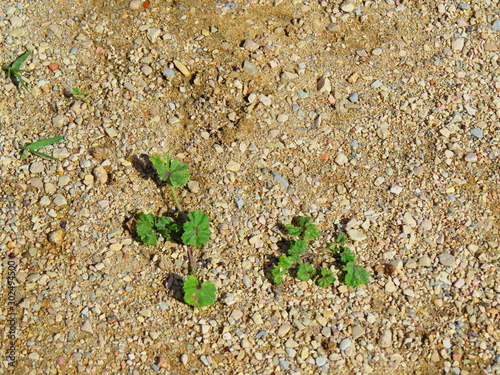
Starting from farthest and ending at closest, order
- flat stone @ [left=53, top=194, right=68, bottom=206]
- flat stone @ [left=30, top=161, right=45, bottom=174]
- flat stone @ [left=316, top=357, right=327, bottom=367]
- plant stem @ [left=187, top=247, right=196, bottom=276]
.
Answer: flat stone @ [left=30, top=161, right=45, bottom=174] < flat stone @ [left=53, top=194, right=68, bottom=206] < plant stem @ [left=187, top=247, right=196, bottom=276] < flat stone @ [left=316, top=357, right=327, bottom=367]

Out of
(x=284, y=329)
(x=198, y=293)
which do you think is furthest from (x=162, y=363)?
(x=284, y=329)

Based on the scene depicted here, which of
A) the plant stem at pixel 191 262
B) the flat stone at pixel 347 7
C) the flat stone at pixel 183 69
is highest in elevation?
the flat stone at pixel 347 7

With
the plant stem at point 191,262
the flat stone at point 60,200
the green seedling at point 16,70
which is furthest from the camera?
the green seedling at point 16,70

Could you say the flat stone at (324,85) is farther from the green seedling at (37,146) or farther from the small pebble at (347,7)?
the green seedling at (37,146)

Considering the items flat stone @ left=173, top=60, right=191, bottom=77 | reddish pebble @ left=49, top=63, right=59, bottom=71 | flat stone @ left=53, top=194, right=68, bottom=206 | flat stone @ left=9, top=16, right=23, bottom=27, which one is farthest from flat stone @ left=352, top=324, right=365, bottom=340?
flat stone @ left=9, top=16, right=23, bottom=27

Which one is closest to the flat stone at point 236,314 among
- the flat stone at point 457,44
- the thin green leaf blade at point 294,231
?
the thin green leaf blade at point 294,231

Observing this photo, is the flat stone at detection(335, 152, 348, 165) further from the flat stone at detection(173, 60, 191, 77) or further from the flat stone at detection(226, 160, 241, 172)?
the flat stone at detection(173, 60, 191, 77)

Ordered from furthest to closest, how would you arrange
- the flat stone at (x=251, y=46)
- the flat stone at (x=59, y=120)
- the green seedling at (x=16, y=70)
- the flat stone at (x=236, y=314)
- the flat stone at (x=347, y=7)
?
the flat stone at (x=347, y=7), the flat stone at (x=251, y=46), the green seedling at (x=16, y=70), the flat stone at (x=59, y=120), the flat stone at (x=236, y=314)
